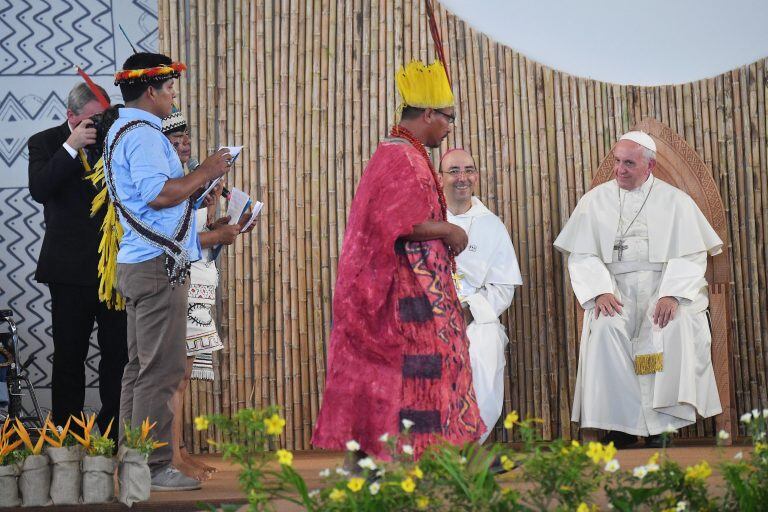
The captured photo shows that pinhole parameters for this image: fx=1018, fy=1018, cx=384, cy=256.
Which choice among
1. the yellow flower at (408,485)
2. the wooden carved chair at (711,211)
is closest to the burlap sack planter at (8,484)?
the yellow flower at (408,485)

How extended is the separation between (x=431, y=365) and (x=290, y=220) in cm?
248

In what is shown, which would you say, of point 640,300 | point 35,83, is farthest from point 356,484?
point 35,83

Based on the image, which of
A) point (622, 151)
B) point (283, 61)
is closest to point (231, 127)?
point (283, 61)

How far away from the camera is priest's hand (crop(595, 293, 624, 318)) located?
5.21 meters

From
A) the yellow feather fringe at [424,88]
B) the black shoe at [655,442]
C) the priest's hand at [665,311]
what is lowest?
the black shoe at [655,442]

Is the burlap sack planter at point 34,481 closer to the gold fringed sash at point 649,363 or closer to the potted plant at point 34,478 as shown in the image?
the potted plant at point 34,478

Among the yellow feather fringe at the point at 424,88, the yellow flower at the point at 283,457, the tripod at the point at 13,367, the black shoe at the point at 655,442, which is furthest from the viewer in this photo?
the black shoe at the point at 655,442

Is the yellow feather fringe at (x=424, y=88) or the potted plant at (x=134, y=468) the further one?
the yellow feather fringe at (x=424, y=88)

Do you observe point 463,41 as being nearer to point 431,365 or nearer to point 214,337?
point 214,337

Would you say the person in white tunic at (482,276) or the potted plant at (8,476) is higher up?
the person in white tunic at (482,276)

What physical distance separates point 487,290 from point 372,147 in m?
1.09

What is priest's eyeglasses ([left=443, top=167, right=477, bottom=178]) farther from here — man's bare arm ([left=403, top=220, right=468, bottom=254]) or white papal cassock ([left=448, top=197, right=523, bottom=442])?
man's bare arm ([left=403, top=220, right=468, bottom=254])

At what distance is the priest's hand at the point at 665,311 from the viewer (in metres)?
5.14

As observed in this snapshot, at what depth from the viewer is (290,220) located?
18.9ft
